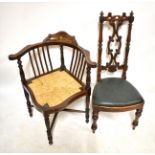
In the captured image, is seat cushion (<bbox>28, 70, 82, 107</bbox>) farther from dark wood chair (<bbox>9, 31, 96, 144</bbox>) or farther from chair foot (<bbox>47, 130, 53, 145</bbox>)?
chair foot (<bbox>47, 130, 53, 145</bbox>)

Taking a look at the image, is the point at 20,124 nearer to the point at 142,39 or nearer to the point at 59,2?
the point at 59,2

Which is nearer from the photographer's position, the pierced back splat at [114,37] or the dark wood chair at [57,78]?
the dark wood chair at [57,78]

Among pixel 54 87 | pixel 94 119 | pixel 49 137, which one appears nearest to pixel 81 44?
pixel 54 87

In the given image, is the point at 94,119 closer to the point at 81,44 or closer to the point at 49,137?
the point at 49,137

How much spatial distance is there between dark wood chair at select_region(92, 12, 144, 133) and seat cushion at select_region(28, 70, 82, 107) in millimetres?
217

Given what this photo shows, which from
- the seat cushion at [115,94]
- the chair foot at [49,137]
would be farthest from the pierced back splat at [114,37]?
the chair foot at [49,137]

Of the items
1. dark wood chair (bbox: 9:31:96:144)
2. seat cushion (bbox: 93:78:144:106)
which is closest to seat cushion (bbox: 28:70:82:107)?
dark wood chair (bbox: 9:31:96:144)

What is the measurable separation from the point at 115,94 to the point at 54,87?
1.75 ft

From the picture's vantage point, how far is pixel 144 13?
1563 millimetres

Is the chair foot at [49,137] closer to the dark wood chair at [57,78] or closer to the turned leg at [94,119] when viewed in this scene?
the dark wood chair at [57,78]

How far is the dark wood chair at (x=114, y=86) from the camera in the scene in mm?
1457

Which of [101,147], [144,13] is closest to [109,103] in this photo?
[101,147]

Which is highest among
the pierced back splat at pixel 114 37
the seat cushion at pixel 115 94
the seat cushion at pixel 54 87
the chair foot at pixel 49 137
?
the pierced back splat at pixel 114 37

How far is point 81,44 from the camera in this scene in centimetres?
175
